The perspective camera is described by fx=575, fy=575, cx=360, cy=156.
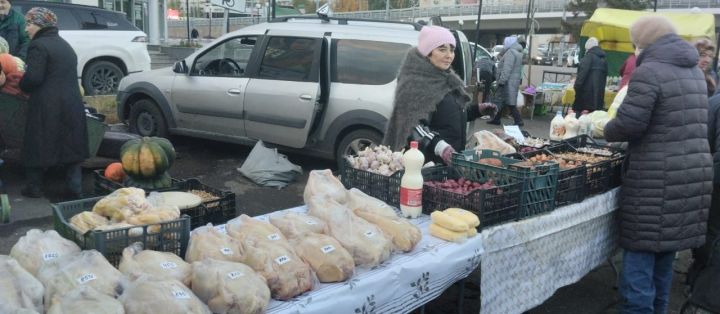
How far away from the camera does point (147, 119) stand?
326 inches

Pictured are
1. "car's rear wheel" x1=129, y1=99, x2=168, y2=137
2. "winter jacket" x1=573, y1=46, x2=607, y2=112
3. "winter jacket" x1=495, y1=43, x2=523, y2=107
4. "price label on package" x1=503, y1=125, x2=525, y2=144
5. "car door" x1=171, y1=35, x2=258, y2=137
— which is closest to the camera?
"price label on package" x1=503, y1=125, x2=525, y2=144

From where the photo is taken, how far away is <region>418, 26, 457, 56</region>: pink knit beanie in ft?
11.3

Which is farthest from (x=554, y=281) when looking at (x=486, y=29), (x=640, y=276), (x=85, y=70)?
(x=486, y=29)

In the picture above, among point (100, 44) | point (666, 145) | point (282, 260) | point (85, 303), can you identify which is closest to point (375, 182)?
point (282, 260)

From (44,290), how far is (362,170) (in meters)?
1.82

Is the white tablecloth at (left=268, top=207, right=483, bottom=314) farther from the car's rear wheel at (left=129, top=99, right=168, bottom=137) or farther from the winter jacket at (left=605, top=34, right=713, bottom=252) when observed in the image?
the car's rear wheel at (left=129, top=99, right=168, bottom=137)

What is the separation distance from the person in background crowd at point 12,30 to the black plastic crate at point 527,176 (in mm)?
5954

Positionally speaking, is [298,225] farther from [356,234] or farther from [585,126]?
[585,126]

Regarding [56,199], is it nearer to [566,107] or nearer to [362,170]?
[362,170]

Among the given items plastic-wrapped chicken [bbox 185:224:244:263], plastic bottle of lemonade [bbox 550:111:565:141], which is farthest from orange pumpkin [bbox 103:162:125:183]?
plastic bottle of lemonade [bbox 550:111:565:141]

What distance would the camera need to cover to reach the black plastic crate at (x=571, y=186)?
3.30m

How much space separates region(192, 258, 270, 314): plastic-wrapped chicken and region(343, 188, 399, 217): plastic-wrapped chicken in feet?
2.88

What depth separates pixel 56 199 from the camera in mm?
5852

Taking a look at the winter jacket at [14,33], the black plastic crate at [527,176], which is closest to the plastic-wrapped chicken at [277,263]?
the black plastic crate at [527,176]
